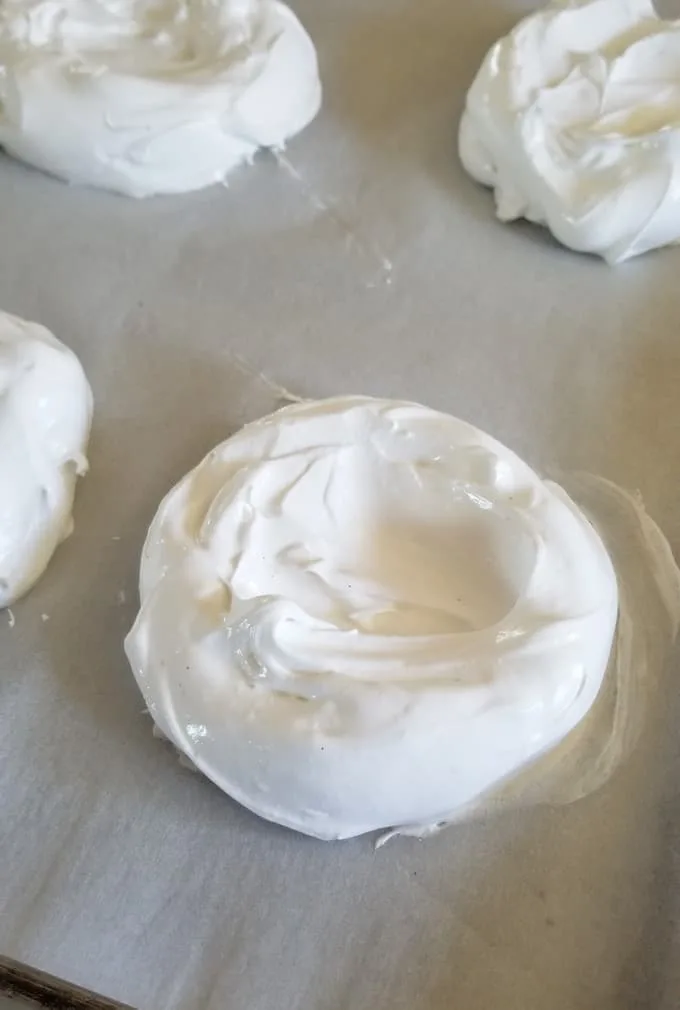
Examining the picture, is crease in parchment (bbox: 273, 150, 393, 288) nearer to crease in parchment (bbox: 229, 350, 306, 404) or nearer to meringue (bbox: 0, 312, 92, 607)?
crease in parchment (bbox: 229, 350, 306, 404)

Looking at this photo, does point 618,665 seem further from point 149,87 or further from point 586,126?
point 149,87

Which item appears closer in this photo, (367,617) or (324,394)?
(367,617)

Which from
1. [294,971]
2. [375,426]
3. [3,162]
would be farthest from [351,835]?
[3,162]

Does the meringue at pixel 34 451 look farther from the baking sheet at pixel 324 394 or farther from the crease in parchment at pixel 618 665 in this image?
the crease in parchment at pixel 618 665


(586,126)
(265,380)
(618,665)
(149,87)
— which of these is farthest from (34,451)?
(586,126)

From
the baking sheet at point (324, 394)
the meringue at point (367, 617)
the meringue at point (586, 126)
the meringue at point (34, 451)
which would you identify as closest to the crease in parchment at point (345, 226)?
the baking sheet at point (324, 394)
